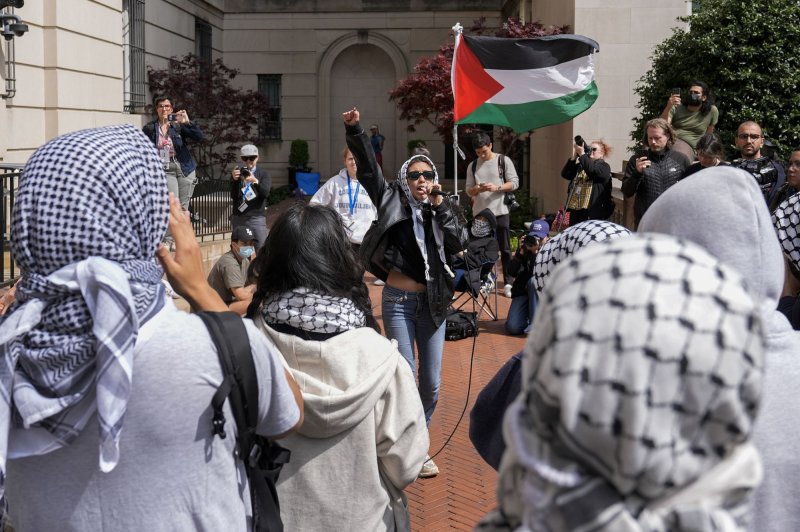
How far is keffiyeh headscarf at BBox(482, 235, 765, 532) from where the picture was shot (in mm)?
1429

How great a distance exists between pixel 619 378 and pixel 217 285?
711 centimetres

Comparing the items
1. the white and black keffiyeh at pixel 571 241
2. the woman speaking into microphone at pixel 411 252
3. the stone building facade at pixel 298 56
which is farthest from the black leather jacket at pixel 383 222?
the stone building facade at pixel 298 56

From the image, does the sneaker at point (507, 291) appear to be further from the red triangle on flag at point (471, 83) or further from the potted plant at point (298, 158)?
the potted plant at point (298, 158)

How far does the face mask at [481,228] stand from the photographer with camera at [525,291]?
0.87 metres

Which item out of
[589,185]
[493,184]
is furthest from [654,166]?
[493,184]

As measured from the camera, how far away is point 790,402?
222 cm

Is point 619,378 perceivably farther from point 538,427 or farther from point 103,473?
point 103,473

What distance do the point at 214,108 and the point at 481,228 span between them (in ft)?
59.6

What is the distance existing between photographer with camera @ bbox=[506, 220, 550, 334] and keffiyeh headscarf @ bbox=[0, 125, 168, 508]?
28.6ft

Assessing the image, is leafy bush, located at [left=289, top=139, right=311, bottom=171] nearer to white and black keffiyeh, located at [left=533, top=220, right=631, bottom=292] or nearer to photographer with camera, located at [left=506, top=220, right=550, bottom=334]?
photographer with camera, located at [left=506, top=220, right=550, bottom=334]

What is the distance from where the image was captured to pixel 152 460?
7.59 ft

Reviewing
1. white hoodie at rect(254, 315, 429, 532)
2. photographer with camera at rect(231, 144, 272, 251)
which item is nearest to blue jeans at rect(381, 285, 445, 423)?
white hoodie at rect(254, 315, 429, 532)

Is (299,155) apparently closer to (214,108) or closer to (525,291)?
(214,108)

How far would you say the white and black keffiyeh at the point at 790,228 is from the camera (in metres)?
4.11
